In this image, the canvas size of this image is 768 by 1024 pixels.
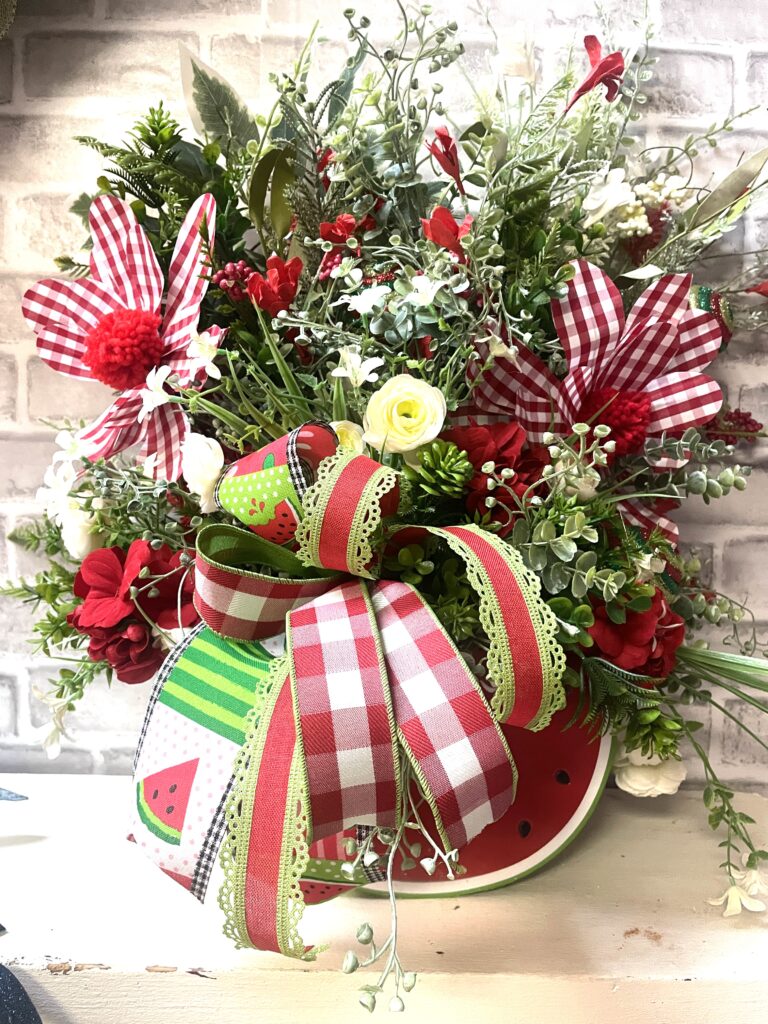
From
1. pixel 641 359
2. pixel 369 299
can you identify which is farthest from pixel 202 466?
pixel 641 359

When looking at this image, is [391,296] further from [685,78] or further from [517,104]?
[685,78]

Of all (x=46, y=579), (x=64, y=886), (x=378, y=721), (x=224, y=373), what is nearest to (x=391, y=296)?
(x=224, y=373)

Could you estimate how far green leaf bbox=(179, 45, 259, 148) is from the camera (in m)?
0.70

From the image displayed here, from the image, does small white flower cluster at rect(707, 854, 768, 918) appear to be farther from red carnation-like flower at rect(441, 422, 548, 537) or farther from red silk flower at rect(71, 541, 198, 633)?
red silk flower at rect(71, 541, 198, 633)

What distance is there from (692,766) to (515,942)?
0.38m

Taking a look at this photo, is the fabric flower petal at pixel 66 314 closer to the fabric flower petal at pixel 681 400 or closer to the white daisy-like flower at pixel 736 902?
the fabric flower petal at pixel 681 400

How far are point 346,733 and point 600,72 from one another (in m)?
0.67

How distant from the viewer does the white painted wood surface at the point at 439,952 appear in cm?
55

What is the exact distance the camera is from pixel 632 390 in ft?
2.20

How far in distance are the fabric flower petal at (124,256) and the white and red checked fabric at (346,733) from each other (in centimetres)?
43

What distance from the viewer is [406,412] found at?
55 centimetres

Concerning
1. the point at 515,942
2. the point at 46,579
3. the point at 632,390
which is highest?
the point at 632,390

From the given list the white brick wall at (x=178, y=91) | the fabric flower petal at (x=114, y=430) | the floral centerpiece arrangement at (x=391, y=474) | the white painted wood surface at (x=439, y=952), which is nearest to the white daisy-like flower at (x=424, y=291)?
the floral centerpiece arrangement at (x=391, y=474)

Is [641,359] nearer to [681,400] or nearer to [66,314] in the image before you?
[681,400]
